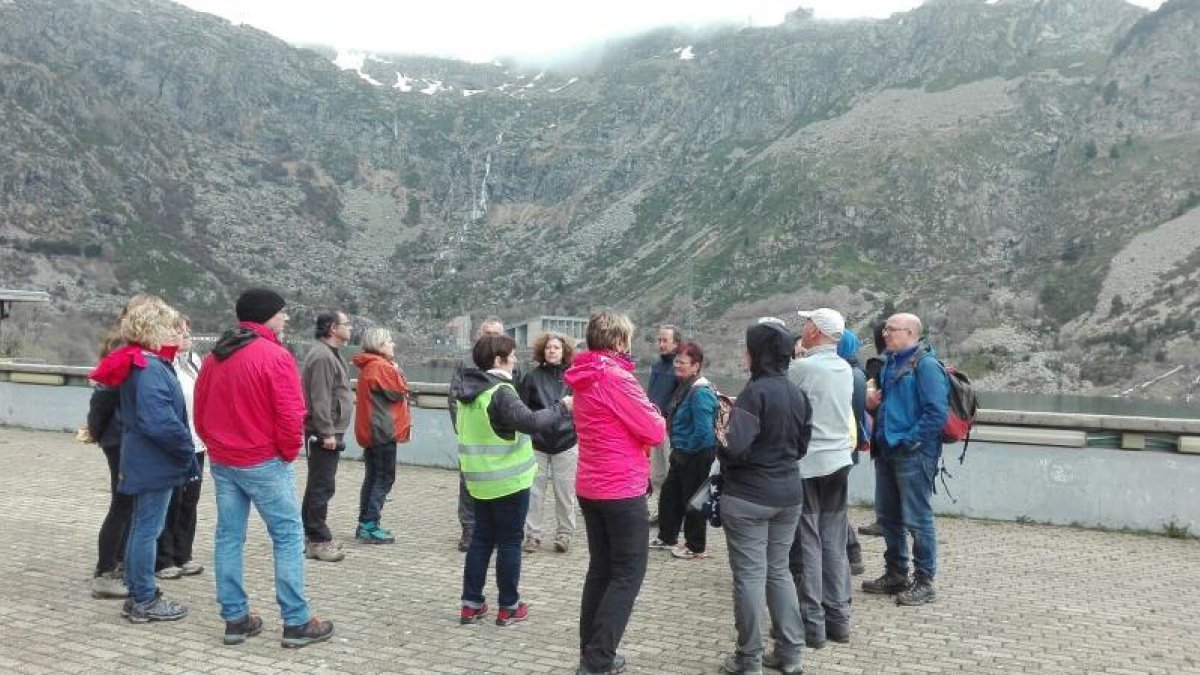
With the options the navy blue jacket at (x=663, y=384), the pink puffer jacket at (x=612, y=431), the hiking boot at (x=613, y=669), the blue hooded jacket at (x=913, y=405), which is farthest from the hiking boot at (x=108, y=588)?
the blue hooded jacket at (x=913, y=405)

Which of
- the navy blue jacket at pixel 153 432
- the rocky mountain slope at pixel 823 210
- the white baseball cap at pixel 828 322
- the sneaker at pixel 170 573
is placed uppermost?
the rocky mountain slope at pixel 823 210

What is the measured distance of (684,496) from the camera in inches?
287

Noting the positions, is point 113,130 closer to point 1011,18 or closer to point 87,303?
point 87,303

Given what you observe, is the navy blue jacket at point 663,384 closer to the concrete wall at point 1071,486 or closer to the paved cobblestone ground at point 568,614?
the paved cobblestone ground at point 568,614

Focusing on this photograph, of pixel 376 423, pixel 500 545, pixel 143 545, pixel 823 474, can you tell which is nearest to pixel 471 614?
pixel 500 545

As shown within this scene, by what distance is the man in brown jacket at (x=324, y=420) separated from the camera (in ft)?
22.8

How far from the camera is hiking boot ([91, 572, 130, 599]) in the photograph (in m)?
5.77

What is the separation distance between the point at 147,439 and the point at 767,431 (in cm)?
343

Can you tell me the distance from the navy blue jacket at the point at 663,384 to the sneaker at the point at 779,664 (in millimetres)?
2903

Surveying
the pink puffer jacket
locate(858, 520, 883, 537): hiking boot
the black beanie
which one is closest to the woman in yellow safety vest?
the pink puffer jacket

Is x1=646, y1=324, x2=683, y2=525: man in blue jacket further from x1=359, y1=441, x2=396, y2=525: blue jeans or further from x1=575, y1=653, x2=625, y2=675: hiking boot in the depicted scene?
x1=575, y1=653, x2=625, y2=675: hiking boot

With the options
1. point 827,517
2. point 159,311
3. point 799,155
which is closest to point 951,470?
point 827,517

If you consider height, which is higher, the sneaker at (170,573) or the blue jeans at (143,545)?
the blue jeans at (143,545)

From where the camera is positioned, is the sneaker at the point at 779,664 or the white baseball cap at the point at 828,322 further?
the white baseball cap at the point at 828,322
